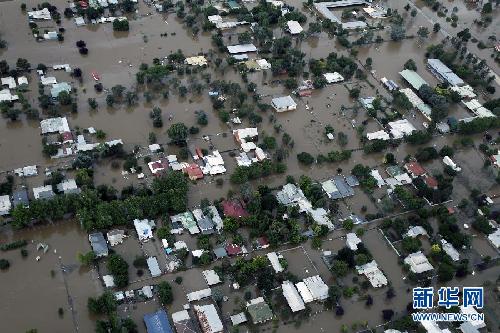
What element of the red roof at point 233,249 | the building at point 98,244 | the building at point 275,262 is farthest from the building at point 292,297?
the building at point 98,244

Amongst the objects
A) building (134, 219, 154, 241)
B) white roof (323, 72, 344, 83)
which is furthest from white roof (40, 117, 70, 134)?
white roof (323, 72, 344, 83)

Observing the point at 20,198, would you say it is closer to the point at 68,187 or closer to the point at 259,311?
the point at 68,187

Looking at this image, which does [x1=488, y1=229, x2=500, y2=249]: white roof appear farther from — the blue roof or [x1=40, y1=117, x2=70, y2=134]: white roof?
[x1=40, y1=117, x2=70, y2=134]: white roof

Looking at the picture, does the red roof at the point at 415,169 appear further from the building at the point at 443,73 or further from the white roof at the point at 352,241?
the building at the point at 443,73

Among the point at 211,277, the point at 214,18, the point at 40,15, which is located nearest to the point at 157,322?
the point at 211,277

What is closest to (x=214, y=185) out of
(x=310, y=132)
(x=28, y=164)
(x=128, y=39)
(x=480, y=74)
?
(x=310, y=132)

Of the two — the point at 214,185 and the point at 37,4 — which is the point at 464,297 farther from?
the point at 37,4
